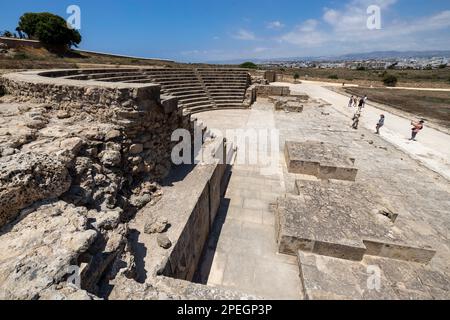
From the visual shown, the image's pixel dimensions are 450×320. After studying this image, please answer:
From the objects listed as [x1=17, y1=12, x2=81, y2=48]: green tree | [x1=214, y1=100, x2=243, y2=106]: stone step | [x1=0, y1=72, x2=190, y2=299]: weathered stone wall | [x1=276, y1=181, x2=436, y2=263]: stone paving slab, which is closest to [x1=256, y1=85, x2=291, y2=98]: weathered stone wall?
[x1=214, y1=100, x2=243, y2=106]: stone step

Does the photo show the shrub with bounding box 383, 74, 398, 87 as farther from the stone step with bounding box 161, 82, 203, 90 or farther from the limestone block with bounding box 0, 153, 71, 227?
the limestone block with bounding box 0, 153, 71, 227

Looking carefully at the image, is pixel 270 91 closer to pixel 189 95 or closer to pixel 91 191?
pixel 189 95

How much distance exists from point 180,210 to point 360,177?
6.24 metres

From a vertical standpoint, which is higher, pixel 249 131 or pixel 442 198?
pixel 249 131

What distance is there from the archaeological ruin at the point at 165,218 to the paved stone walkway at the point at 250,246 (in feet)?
0.08

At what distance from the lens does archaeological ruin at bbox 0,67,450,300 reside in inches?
87.2

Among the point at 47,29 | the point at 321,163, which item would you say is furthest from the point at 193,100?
the point at 47,29

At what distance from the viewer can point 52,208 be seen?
2.53 metres

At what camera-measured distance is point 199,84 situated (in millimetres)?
17125

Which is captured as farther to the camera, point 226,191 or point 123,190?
point 226,191

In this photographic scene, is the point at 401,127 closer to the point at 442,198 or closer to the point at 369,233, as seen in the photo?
the point at 442,198

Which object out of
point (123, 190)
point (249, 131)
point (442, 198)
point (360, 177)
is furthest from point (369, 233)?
point (249, 131)

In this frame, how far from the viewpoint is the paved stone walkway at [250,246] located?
3.75 m

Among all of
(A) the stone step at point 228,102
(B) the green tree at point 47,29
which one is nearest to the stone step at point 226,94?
(A) the stone step at point 228,102
